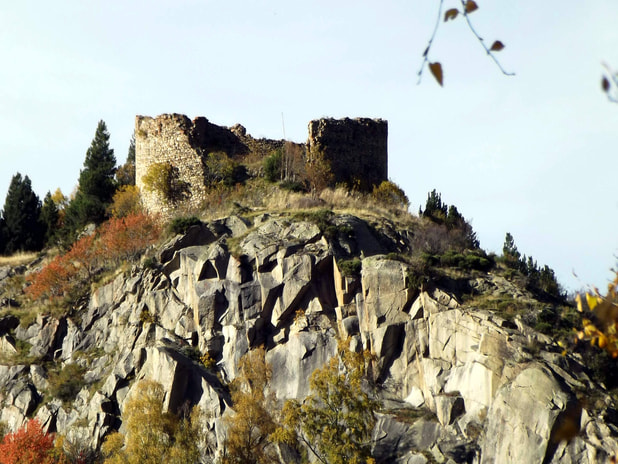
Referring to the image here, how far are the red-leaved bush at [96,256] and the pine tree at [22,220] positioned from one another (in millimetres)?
9261

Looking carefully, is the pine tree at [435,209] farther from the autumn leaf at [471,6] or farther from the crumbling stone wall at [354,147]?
the autumn leaf at [471,6]

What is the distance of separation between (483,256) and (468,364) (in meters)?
8.40

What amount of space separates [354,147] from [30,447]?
22.0 m

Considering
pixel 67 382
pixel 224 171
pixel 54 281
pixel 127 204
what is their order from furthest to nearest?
pixel 127 204 → pixel 224 171 → pixel 54 281 → pixel 67 382

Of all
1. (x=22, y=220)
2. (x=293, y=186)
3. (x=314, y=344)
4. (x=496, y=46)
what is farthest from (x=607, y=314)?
(x=22, y=220)

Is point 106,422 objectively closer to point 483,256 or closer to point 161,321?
point 161,321

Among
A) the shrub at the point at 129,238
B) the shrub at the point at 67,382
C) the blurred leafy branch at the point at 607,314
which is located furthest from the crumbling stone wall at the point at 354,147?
the blurred leafy branch at the point at 607,314

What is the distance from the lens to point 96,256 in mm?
48812

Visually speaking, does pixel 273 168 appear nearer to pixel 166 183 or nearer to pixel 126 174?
pixel 166 183

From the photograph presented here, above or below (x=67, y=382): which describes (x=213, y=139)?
above

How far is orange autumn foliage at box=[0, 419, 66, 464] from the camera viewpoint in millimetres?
37750

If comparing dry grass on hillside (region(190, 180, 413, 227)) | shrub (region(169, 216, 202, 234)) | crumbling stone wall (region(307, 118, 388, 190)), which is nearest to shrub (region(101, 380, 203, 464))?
shrub (region(169, 216, 202, 234))

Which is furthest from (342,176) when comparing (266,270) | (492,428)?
(492,428)

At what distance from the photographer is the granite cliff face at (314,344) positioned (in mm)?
32469
